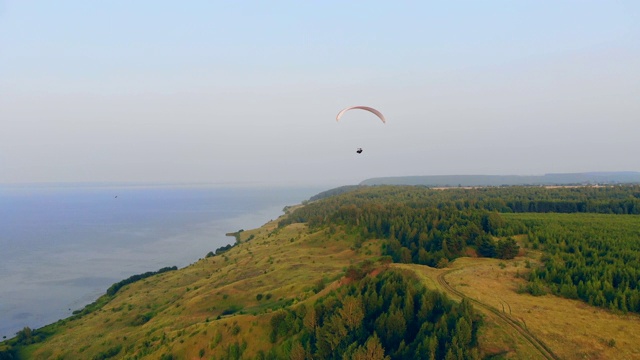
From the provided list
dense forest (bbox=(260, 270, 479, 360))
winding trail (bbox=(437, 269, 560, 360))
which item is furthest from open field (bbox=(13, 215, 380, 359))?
winding trail (bbox=(437, 269, 560, 360))

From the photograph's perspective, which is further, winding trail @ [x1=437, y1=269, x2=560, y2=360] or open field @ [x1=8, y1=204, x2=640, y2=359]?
open field @ [x1=8, y1=204, x2=640, y2=359]

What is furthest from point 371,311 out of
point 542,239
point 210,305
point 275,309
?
point 542,239

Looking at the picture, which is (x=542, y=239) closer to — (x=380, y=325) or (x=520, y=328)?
(x=520, y=328)

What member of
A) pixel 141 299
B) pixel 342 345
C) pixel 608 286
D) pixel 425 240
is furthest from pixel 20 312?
pixel 608 286

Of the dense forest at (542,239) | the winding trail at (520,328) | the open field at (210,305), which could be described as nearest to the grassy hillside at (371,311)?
the winding trail at (520,328)

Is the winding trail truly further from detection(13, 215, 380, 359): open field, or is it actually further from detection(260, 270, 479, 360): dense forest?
detection(13, 215, 380, 359): open field
